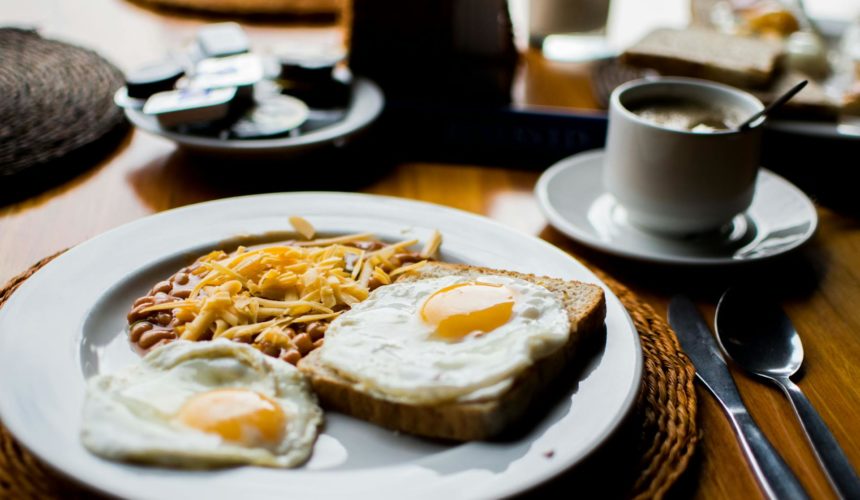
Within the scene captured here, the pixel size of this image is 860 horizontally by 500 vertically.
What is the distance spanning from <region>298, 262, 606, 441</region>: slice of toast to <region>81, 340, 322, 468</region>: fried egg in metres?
0.04

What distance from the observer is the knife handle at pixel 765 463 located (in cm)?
121

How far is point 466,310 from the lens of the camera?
1395 mm

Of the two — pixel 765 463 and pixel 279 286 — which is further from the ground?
pixel 279 286

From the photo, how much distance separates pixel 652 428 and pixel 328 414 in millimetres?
539

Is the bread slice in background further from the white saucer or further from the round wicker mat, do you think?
the round wicker mat

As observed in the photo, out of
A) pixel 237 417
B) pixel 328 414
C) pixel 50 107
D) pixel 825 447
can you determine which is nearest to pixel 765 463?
pixel 825 447

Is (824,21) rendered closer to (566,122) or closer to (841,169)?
(841,169)

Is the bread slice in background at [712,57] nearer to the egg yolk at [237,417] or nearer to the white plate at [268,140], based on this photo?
the white plate at [268,140]

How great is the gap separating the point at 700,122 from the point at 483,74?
0.74 metres

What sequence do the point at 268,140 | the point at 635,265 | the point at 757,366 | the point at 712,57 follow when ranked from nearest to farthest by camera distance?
the point at 757,366 < the point at 635,265 < the point at 268,140 < the point at 712,57

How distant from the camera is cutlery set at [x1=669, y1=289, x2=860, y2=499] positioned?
124 centimetres

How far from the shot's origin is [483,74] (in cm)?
242

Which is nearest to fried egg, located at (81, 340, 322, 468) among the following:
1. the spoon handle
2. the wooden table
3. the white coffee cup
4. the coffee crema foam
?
the wooden table

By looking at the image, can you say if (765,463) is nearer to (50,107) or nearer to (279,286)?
(279,286)
